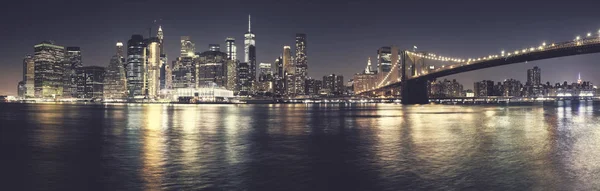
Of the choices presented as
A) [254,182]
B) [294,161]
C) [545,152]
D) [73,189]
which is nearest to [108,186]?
[73,189]

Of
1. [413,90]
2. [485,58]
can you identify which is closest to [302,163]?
[485,58]

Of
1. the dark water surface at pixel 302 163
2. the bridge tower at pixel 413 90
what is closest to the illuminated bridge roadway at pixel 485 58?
the bridge tower at pixel 413 90

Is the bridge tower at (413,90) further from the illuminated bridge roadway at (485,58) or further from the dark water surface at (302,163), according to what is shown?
the dark water surface at (302,163)

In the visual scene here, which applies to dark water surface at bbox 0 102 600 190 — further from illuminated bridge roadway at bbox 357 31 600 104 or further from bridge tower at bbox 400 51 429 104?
bridge tower at bbox 400 51 429 104

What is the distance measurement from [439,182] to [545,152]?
9.71 metres

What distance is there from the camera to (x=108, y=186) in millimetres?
13297

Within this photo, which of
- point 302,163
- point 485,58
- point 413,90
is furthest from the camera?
point 413,90

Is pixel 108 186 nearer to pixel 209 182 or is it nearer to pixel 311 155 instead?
pixel 209 182

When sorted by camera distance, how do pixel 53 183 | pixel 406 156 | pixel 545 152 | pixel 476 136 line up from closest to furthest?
1. pixel 53 183
2. pixel 406 156
3. pixel 545 152
4. pixel 476 136

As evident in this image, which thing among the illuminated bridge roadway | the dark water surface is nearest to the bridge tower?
the illuminated bridge roadway

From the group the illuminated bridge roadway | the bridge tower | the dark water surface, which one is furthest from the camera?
the bridge tower

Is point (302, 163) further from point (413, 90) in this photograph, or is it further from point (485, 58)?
point (413, 90)

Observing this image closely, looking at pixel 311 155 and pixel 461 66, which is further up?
pixel 461 66

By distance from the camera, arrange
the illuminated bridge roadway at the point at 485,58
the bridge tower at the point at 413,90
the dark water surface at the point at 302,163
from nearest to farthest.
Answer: the dark water surface at the point at 302,163
the illuminated bridge roadway at the point at 485,58
the bridge tower at the point at 413,90
